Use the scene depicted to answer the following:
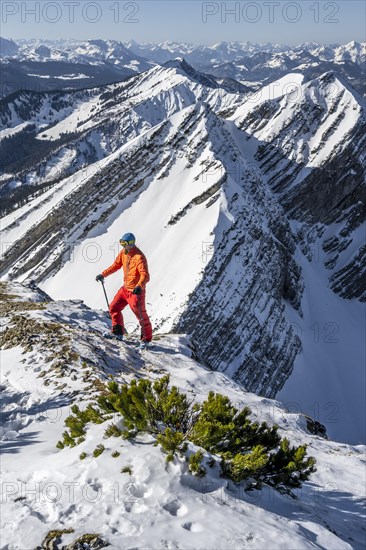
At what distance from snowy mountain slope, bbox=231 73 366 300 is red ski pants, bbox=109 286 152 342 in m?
63.9

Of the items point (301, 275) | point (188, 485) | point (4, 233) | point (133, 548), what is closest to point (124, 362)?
point (188, 485)

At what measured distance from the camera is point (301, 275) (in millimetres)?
67812

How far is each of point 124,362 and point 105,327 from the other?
4.76m

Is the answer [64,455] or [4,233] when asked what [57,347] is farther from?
[4,233]

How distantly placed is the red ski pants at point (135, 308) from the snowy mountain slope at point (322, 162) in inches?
2517

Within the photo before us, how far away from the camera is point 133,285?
15.5m

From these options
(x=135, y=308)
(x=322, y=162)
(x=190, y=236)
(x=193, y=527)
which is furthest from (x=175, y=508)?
A: (x=322, y=162)

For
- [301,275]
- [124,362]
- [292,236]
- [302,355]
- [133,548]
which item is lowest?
[133,548]

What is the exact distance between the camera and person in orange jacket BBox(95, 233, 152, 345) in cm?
1508

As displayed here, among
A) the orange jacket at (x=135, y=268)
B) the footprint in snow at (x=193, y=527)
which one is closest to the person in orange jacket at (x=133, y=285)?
the orange jacket at (x=135, y=268)

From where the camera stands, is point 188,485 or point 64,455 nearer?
point 188,485

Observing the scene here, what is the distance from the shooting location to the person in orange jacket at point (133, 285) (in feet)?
49.5

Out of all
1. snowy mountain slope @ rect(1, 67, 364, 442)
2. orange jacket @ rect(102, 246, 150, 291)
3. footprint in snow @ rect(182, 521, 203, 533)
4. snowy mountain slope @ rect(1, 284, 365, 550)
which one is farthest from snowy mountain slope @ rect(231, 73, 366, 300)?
footprint in snow @ rect(182, 521, 203, 533)

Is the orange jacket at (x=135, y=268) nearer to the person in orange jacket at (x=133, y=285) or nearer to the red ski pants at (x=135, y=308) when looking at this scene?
the person in orange jacket at (x=133, y=285)
